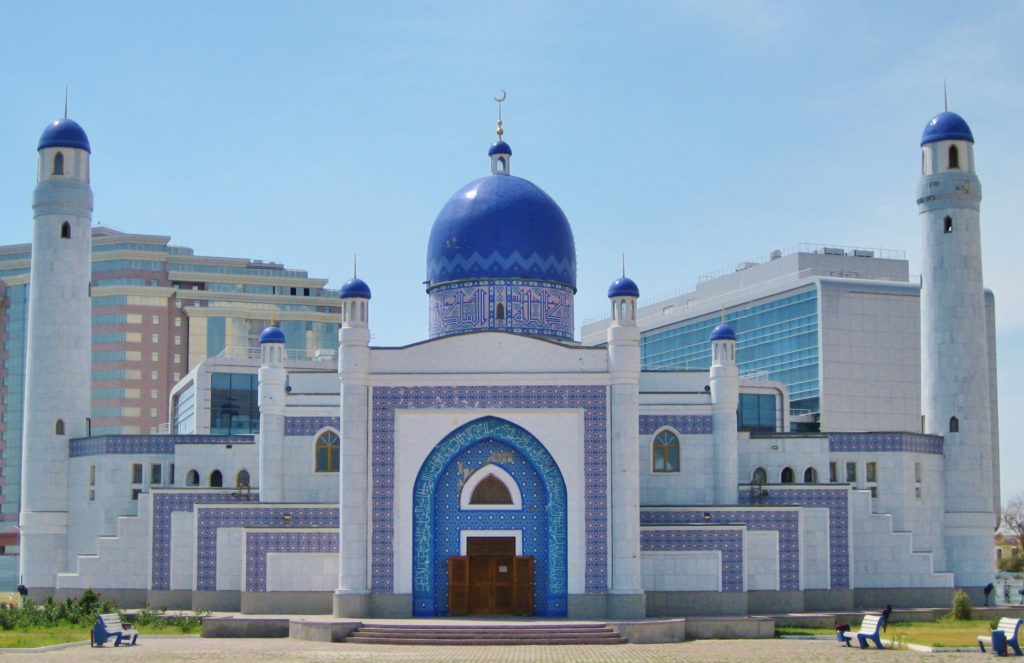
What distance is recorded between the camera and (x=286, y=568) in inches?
1422

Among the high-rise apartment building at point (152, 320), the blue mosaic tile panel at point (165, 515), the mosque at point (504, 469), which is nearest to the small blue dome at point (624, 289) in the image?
the mosque at point (504, 469)

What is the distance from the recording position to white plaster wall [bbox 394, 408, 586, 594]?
34.4 meters

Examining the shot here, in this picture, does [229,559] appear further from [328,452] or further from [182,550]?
[328,452]

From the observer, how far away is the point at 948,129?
141ft

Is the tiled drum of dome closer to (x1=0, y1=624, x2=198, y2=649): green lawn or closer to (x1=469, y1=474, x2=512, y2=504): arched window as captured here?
(x1=469, y1=474, x2=512, y2=504): arched window

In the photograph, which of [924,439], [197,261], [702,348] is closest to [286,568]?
[924,439]

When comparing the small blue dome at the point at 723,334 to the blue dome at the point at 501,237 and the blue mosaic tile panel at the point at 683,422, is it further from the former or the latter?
the blue dome at the point at 501,237

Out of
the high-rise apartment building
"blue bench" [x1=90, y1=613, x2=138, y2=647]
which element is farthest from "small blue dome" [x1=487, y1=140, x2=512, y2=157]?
the high-rise apartment building

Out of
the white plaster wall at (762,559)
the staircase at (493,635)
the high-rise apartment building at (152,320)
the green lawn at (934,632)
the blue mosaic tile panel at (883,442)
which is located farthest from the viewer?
the high-rise apartment building at (152,320)

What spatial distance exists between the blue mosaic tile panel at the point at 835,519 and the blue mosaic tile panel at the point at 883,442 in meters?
3.12

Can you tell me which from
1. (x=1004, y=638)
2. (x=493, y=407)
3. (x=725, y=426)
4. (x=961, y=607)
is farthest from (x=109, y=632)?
(x=961, y=607)

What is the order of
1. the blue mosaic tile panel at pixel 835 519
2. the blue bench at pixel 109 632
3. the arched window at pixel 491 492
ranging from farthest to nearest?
1. the blue mosaic tile panel at pixel 835 519
2. the arched window at pixel 491 492
3. the blue bench at pixel 109 632

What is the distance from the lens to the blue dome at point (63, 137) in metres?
43.8

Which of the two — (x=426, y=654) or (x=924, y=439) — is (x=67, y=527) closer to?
(x=426, y=654)
